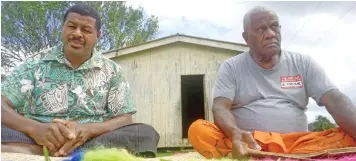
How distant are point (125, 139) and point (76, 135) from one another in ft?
1.08

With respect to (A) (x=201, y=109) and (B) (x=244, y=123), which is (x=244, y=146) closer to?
(B) (x=244, y=123)

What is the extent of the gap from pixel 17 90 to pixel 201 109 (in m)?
9.51

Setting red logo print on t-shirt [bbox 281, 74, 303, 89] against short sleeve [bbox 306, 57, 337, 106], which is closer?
short sleeve [bbox 306, 57, 337, 106]

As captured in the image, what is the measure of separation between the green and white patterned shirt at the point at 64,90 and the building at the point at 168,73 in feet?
16.6

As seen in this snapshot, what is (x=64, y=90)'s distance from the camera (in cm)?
297

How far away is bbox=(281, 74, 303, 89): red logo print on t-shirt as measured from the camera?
10.0 ft

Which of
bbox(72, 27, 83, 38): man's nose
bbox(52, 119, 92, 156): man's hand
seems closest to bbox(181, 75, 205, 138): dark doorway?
bbox(72, 27, 83, 38): man's nose

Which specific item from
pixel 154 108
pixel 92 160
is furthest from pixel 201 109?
pixel 92 160

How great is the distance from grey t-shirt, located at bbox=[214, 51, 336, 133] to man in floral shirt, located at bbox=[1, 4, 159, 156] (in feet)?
2.06

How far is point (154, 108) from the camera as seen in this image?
27.1 ft

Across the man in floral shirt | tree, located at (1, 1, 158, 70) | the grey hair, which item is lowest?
the man in floral shirt

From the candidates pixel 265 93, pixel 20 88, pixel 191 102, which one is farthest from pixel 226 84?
pixel 191 102

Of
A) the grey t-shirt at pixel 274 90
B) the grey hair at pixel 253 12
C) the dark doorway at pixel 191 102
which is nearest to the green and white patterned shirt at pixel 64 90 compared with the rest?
the grey t-shirt at pixel 274 90

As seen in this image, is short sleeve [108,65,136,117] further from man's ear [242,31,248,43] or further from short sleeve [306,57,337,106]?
short sleeve [306,57,337,106]
